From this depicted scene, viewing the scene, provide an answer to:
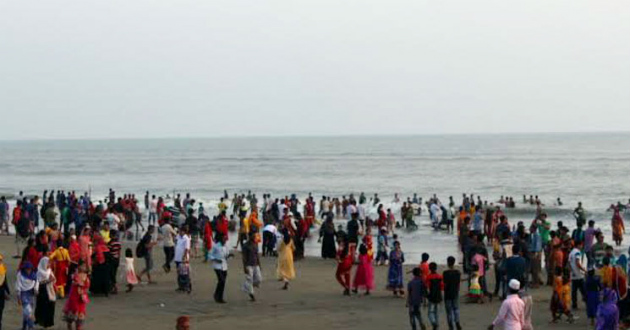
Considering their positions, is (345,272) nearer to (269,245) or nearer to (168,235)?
(168,235)

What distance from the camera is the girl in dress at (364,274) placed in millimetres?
17922

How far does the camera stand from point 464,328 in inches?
569

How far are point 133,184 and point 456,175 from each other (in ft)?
114

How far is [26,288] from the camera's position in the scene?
44.4 ft

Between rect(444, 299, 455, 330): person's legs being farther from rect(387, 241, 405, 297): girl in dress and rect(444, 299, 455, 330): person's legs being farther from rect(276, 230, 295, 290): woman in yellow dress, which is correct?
rect(276, 230, 295, 290): woman in yellow dress

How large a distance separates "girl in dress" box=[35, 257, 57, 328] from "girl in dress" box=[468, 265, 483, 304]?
25.3 feet

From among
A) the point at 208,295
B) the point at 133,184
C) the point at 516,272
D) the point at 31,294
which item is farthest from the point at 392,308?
the point at 133,184

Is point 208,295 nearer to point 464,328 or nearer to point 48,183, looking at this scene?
point 464,328

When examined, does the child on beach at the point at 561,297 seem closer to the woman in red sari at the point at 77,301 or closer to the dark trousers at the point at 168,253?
the woman in red sari at the point at 77,301

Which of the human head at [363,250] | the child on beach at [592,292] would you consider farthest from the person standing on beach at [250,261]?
the child on beach at [592,292]

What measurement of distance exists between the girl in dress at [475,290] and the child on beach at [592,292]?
2628 mm

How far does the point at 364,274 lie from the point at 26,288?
23.5 feet

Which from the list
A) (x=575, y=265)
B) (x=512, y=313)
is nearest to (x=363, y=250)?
(x=575, y=265)

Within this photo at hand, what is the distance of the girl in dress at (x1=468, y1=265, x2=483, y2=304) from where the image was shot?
16.5 m
